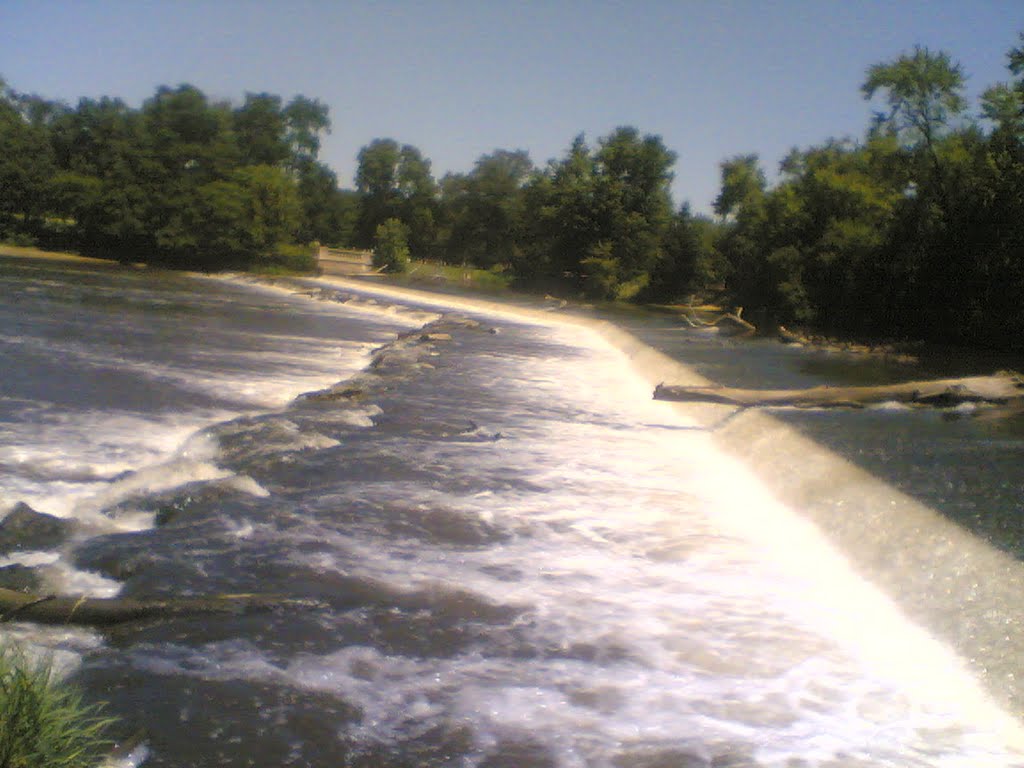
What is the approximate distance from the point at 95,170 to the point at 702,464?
6238 cm

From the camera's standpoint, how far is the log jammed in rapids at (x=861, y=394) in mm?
14891

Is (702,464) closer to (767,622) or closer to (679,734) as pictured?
(767,622)

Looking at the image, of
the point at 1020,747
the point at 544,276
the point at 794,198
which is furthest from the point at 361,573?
the point at 544,276

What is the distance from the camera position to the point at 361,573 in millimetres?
7281

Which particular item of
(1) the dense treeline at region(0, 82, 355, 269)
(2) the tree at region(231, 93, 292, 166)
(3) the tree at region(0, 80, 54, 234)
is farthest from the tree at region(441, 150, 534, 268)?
(3) the tree at region(0, 80, 54, 234)

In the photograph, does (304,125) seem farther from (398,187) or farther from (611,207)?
(611,207)

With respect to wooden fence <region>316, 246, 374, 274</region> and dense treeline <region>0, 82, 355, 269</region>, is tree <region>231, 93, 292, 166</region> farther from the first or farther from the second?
dense treeline <region>0, 82, 355, 269</region>

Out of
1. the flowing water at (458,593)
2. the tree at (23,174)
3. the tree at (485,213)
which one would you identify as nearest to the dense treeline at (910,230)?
the flowing water at (458,593)

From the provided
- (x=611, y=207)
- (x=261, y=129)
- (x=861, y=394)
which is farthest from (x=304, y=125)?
(x=861, y=394)

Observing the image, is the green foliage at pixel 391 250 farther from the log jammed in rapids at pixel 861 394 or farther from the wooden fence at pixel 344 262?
the log jammed in rapids at pixel 861 394

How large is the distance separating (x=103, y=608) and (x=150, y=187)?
199 ft

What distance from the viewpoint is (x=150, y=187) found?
60.0m

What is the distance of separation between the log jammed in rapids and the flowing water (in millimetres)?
707

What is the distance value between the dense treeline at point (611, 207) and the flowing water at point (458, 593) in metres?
21.6
